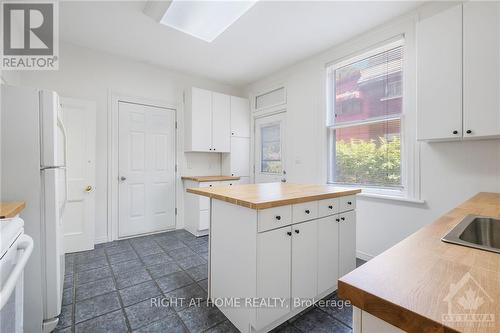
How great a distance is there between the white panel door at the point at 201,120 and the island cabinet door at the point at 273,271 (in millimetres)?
2686

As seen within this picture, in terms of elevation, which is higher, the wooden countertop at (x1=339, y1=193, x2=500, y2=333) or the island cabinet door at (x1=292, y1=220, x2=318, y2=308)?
the wooden countertop at (x1=339, y1=193, x2=500, y2=333)

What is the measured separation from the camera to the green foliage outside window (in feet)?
8.39

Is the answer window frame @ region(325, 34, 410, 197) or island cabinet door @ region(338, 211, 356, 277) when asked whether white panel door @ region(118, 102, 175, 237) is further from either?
island cabinet door @ region(338, 211, 356, 277)

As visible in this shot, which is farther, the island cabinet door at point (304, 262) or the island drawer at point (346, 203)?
the island drawer at point (346, 203)

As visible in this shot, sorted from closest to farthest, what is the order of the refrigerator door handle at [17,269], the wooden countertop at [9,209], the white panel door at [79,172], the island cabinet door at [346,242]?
the refrigerator door handle at [17,269] < the wooden countertop at [9,209] < the island cabinet door at [346,242] < the white panel door at [79,172]

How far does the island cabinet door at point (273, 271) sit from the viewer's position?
4.79ft

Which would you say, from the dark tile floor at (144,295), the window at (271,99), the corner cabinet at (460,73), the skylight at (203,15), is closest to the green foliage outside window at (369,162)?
the corner cabinet at (460,73)

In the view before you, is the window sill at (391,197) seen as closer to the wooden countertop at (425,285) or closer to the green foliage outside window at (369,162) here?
the green foliage outside window at (369,162)

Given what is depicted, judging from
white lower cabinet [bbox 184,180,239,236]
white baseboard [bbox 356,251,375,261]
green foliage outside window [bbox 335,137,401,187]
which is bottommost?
white baseboard [bbox 356,251,375,261]

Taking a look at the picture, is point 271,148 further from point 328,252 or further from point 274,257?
point 274,257

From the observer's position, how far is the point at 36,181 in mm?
1530

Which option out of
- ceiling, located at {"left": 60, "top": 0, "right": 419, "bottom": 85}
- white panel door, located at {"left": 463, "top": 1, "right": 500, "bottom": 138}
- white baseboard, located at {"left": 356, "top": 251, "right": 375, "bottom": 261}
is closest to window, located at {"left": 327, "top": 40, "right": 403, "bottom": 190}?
ceiling, located at {"left": 60, "top": 0, "right": 419, "bottom": 85}

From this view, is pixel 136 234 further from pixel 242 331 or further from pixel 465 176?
pixel 465 176

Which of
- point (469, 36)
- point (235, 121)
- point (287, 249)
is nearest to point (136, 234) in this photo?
point (235, 121)
